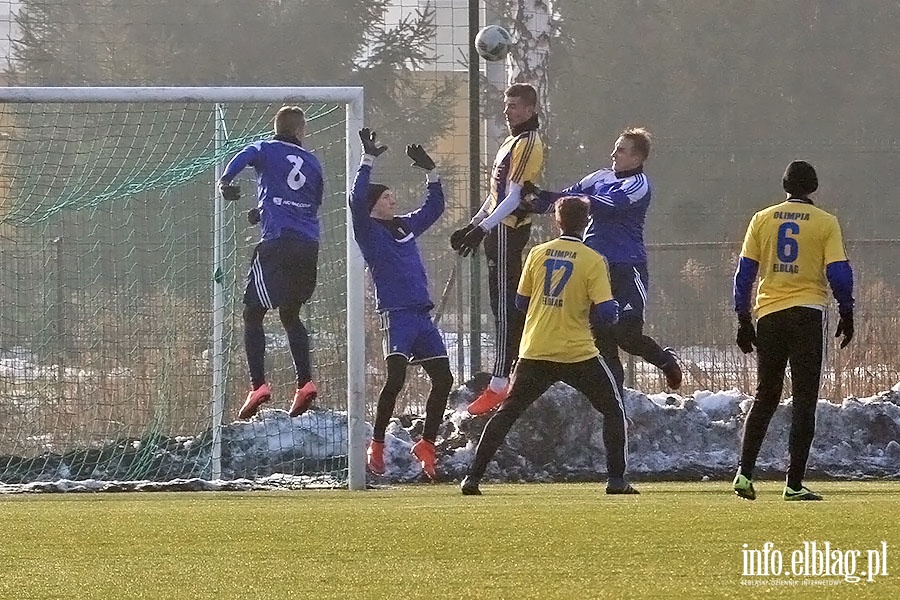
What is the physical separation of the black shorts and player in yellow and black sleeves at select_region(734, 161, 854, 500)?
330 cm

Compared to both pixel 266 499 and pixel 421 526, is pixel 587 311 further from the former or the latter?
pixel 421 526

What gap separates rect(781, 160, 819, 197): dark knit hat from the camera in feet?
27.3

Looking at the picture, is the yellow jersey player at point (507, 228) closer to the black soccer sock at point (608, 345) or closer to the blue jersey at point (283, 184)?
the black soccer sock at point (608, 345)

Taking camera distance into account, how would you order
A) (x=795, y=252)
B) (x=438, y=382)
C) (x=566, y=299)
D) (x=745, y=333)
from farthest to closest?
(x=438, y=382) < (x=566, y=299) < (x=745, y=333) < (x=795, y=252)

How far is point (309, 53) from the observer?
110ft

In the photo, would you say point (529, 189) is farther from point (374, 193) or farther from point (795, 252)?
point (795, 252)

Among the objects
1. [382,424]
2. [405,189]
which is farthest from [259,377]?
[405,189]

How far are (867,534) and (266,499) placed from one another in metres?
4.04

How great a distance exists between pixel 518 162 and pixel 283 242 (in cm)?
159

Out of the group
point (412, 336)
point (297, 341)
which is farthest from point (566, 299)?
point (297, 341)

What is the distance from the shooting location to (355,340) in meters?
10.3

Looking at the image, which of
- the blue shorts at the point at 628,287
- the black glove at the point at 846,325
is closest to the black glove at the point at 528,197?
the blue shorts at the point at 628,287

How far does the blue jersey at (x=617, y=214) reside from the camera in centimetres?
1028

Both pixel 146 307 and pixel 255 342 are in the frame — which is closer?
pixel 255 342
